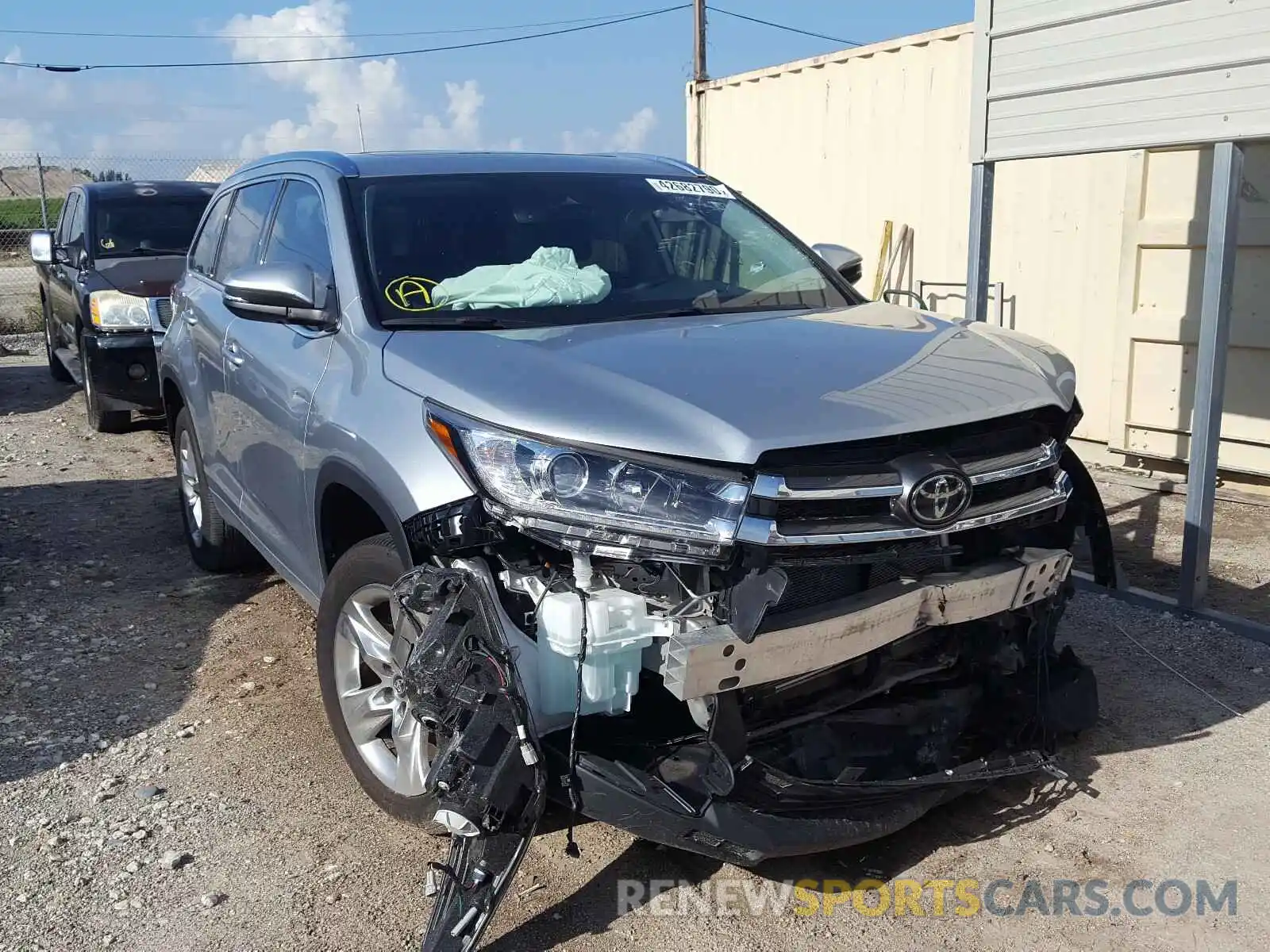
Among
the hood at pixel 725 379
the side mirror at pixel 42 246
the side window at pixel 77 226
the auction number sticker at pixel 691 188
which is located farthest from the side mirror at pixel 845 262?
Result: the side window at pixel 77 226

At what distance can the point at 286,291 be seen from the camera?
3.49 meters

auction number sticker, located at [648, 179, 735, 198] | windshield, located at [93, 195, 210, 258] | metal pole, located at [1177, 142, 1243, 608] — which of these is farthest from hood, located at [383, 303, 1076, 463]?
windshield, located at [93, 195, 210, 258]

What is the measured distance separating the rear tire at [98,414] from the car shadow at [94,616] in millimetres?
1575

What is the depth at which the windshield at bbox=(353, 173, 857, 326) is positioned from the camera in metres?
3.57

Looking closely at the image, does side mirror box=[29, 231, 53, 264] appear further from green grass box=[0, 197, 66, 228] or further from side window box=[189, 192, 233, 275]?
green grass box=[0, 197, 66, 228]

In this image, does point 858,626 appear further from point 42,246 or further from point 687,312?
point 42,246

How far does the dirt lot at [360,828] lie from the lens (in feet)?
9.56

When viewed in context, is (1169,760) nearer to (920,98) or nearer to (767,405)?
(767,405)

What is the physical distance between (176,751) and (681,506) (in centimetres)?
224

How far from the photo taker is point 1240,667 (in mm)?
4441

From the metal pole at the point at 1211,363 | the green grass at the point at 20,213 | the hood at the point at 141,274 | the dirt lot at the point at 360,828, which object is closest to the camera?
the dirt lot at the point at 360,828

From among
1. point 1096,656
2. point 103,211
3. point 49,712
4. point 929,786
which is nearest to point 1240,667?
point 1096,656

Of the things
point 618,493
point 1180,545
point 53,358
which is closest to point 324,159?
point 618,493

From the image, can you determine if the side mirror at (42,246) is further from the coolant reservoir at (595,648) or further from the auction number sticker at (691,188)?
the coolant reservoir at (595,648)
